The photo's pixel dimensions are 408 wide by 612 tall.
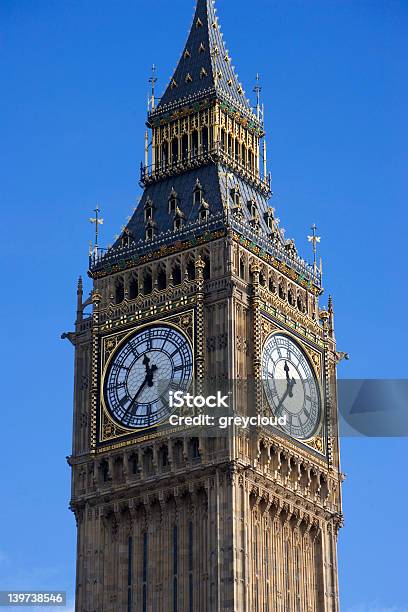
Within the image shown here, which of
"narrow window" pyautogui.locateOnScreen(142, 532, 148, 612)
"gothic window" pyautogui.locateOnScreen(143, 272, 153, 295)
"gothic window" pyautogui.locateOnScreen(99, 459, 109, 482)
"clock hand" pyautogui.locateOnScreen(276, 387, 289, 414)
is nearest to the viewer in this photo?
"narrow window" pyautogui.locateOnScreen(142, 532, 148, 612)

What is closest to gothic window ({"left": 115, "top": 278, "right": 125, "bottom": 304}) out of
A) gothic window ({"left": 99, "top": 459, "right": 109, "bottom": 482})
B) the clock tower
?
the clock tower

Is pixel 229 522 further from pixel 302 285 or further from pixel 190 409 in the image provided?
pixel 302 285

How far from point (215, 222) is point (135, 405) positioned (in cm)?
824

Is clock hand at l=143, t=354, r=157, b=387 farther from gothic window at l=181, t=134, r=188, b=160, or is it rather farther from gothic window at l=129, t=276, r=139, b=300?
gothic window at l=181, t=134, r=188, b=160

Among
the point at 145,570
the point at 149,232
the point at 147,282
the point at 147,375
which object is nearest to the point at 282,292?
the point at 147,282

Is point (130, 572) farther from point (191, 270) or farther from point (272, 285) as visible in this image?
point (272, 285)

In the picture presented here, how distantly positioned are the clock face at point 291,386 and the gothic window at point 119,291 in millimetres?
6734

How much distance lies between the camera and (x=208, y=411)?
81.2 meters

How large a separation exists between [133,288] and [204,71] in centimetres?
1128

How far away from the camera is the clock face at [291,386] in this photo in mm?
83188

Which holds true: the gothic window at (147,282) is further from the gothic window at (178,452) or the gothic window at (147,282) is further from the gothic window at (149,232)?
the gothic window at (178,452)

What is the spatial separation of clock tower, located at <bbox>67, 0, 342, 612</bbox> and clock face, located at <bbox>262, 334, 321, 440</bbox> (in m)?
0.08

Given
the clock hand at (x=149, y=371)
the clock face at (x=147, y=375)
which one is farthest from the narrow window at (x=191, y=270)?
the clock hand at (x=149, y=371)

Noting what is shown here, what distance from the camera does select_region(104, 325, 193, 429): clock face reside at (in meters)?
82.4
